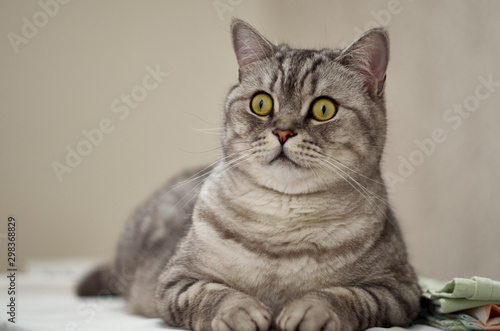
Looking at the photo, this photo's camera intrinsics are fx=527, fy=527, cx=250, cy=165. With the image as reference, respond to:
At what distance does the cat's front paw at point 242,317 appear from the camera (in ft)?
3.77

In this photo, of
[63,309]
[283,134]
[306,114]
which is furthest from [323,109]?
[63,309]

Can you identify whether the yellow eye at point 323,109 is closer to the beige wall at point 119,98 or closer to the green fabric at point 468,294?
the green fabric at point 468,294

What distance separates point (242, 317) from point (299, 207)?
0.35 m

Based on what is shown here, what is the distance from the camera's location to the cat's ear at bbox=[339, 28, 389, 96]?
1464 mm

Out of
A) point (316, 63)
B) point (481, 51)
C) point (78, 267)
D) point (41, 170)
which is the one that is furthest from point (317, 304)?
point (41, 170)

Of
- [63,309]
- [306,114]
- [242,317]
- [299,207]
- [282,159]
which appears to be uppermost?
[306,114]

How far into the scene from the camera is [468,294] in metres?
1.32

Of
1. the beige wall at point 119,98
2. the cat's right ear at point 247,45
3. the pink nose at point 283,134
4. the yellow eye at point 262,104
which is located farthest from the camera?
the beige wall at point 119,98

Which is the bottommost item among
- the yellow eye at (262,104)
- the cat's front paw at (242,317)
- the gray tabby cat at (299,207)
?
the cat's front paw at (242,317)

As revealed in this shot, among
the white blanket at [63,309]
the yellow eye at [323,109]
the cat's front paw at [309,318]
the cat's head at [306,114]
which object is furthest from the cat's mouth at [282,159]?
the white blanket at [63,309]

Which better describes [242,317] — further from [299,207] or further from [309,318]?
[299,207]

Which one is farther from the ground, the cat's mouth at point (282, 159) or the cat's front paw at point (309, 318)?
the cat's mouth at point (282, 159)

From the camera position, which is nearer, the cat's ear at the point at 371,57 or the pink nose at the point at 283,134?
the pink nose at the point at 283,134

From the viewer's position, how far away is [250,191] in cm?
143
